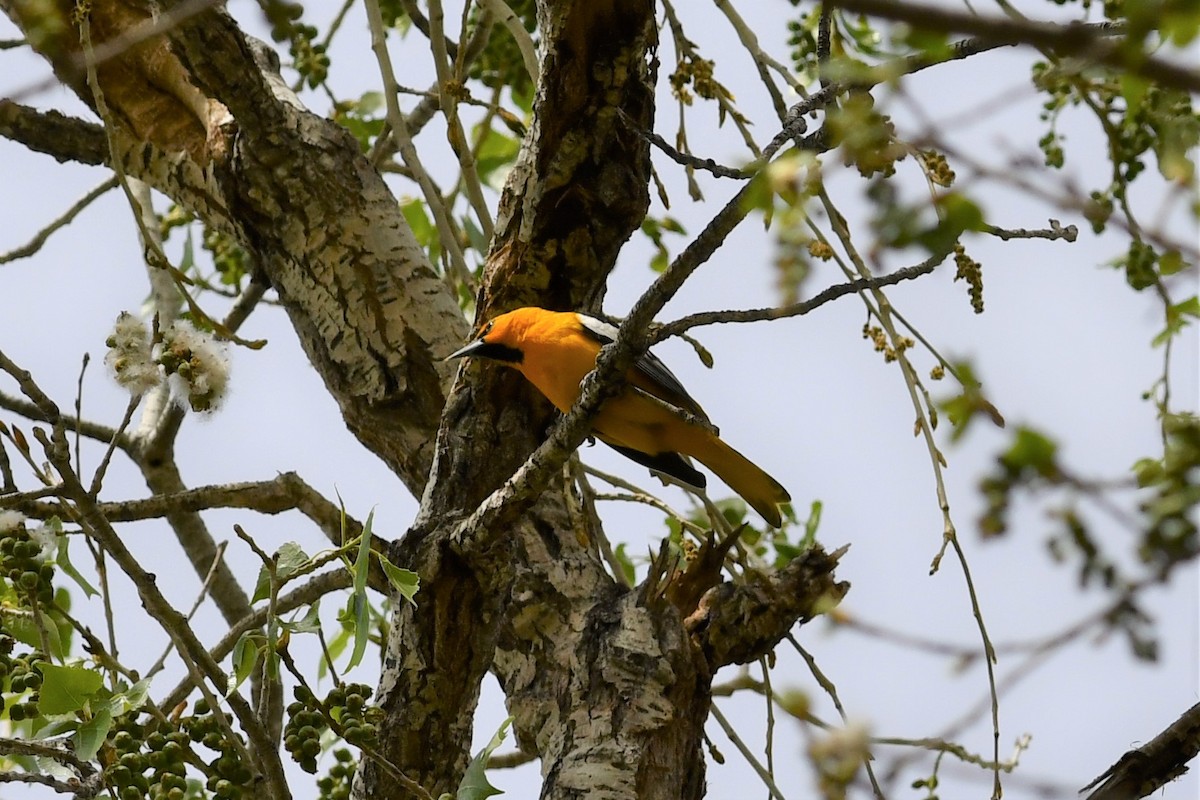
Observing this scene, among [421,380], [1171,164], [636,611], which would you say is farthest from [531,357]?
[1171,164]

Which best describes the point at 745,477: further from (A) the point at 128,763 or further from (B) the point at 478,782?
(A) the point at 128,763

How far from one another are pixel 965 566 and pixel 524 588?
1.18 meters

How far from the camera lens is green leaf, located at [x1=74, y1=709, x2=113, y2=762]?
2342 mm

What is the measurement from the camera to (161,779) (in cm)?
253

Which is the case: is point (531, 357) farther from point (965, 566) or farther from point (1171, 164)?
point (1171, 164)

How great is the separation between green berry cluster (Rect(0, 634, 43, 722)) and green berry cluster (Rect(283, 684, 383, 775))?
52cm

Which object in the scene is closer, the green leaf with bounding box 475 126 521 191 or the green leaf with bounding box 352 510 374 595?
the green leaf with bounding box 352 510 374 595

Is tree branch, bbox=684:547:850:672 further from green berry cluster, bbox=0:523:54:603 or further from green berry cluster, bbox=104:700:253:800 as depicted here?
green berry cluster, bbox=0:523:54:603

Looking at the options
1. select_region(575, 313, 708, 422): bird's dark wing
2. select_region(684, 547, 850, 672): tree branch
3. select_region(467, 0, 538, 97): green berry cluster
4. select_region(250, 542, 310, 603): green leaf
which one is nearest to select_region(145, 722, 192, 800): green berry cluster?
select_region(250, 542, 310, 603): green leaf

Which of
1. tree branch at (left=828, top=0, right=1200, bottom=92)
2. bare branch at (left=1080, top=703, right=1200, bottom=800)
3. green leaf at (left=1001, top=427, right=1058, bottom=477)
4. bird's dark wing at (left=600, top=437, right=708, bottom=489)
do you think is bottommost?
green leaf at (left=1001, top=427, right=1058, bottom=477)

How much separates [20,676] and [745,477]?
2296mm

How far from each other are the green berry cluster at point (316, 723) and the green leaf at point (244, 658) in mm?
114

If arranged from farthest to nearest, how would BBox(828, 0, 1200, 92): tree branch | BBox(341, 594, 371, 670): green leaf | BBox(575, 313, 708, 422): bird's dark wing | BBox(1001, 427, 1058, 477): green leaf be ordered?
BBox(575, 313, 708, 422): bird's dark wing
BBox(341, 594, 371, 670): green leaf
BBox(1001, 427, 1058, 477): green leaf
BBox(828, 0, 1200, 92): tree branch

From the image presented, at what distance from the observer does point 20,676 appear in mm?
2555
